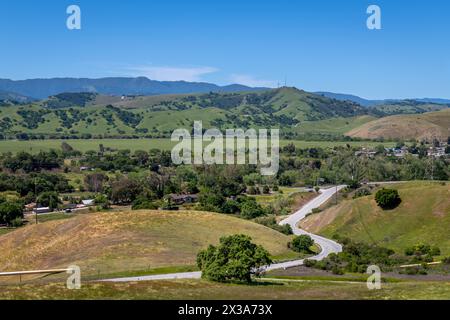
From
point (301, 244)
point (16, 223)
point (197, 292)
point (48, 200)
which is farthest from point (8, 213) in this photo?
point (197, 292)

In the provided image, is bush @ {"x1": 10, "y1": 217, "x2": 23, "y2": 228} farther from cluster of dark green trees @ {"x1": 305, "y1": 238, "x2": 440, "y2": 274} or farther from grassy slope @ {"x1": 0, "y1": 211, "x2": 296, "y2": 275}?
cluster of dark green trees @ {"x1": 305, "y1": 238, "x2": 440, "y2": 274}

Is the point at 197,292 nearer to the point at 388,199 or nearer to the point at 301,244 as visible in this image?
the point at 301,244

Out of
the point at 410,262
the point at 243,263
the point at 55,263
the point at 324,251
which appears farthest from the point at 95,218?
the point at 410,262

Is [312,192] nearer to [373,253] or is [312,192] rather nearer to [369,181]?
[369,181]

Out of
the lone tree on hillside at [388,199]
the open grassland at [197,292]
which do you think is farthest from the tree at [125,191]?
the open grassland at [197,292]

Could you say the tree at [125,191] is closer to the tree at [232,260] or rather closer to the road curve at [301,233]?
the road curve at [301,233]

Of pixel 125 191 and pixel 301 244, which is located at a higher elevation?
pixel 301 244
